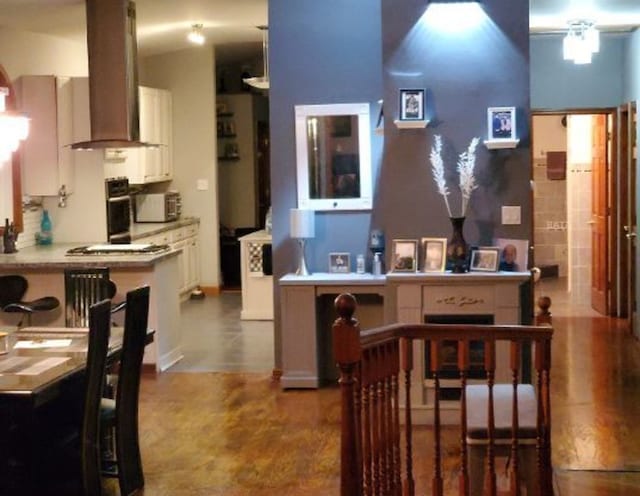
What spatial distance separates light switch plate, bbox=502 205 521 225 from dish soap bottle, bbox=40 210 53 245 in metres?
4.22

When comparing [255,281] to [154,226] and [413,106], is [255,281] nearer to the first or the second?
[154,226]

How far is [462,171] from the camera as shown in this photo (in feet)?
20.4

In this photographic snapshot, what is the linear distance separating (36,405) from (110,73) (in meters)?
4.27

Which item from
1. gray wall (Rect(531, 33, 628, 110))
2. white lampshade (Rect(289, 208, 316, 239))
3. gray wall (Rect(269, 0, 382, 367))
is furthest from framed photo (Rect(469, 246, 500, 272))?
gray wall (Rect(531, 33, 628, 110))

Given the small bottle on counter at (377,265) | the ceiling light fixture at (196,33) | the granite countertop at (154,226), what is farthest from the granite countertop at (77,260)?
the ceiling light fixture at (196,33)

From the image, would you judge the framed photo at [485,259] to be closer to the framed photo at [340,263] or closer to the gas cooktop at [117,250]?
the framed photo at [340,263]

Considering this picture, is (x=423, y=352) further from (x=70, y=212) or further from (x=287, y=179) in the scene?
(x=70, y=212)

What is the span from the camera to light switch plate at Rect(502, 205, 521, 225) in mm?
6281

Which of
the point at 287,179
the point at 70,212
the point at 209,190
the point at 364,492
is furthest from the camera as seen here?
the point at 209,190

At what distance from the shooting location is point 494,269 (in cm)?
611

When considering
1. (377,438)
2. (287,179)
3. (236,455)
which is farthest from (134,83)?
(377,438)

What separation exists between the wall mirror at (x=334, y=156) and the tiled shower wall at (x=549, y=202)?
635 centimetres

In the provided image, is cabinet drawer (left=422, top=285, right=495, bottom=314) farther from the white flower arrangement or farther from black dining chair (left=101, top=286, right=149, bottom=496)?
black dining chair (left=101, top=286, right=149, bottom=496)

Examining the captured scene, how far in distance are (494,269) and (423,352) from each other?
655 mm
